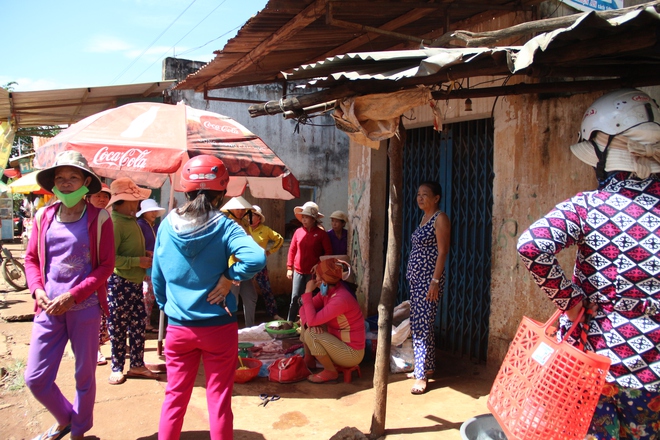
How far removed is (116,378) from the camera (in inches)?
197

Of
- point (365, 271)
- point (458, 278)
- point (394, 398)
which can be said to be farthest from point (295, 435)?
point (365, 271)

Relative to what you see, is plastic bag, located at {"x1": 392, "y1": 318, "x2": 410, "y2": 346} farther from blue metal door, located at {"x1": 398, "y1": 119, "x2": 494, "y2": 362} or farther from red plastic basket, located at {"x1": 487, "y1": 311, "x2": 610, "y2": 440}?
red plastic basket, located at {"x1": 487, "y1": 311, "x2": 610, "y2": 440}

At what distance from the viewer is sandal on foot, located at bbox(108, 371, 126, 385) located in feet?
16.3

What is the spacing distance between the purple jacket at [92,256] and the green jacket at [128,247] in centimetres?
134

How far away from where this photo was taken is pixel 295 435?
3.98m

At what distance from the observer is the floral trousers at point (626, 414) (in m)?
2.15

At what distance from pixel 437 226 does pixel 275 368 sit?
2147 mm

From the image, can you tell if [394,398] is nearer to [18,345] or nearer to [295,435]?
[295,435]

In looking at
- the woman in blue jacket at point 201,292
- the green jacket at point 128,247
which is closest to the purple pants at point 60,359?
the woman in blue jacket at point 201,292

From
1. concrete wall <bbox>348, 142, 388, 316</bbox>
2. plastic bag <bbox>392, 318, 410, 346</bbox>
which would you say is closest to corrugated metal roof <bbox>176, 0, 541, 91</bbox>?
concrete wall <bbox>348, 142, 388, 316</bbox>

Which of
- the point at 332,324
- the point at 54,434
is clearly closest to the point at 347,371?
the point at 332,324

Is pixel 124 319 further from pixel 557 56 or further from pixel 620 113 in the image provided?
pixel 620 113

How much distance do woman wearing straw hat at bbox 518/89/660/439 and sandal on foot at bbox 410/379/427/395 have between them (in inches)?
102

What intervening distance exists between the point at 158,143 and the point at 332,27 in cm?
208
